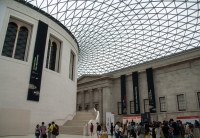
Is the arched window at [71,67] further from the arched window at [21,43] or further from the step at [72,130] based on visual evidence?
the step at [72,130]

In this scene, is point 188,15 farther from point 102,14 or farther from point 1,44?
point 1,44

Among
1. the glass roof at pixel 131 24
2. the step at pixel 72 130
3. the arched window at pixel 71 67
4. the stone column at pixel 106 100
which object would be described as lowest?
the step at pixel 72 130

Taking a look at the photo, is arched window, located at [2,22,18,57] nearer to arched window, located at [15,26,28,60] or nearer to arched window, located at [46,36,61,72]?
arched window, located at [15,26,28,60]

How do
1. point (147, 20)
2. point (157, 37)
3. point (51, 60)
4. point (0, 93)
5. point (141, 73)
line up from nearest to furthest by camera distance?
point (0, 93) → point (51, 60) → point (147, 20) → point (157, 37) → point (141, 73)

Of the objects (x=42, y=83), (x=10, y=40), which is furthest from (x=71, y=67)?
(x=10, y=40)

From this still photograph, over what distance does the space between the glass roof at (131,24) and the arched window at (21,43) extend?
17.7 ft

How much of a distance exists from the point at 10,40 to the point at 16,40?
739 mm

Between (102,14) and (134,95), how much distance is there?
22.1 m

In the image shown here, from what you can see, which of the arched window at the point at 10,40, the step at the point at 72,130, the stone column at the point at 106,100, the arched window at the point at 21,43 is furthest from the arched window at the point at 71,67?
the stone column at the point at 106,100

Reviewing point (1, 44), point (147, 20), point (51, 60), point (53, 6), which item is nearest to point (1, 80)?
point (1, 44)

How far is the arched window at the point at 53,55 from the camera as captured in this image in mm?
27538

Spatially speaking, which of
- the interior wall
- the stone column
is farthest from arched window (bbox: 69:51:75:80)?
the stone column

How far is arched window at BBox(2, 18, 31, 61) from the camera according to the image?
2173 centimetres

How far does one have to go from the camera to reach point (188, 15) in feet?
105
